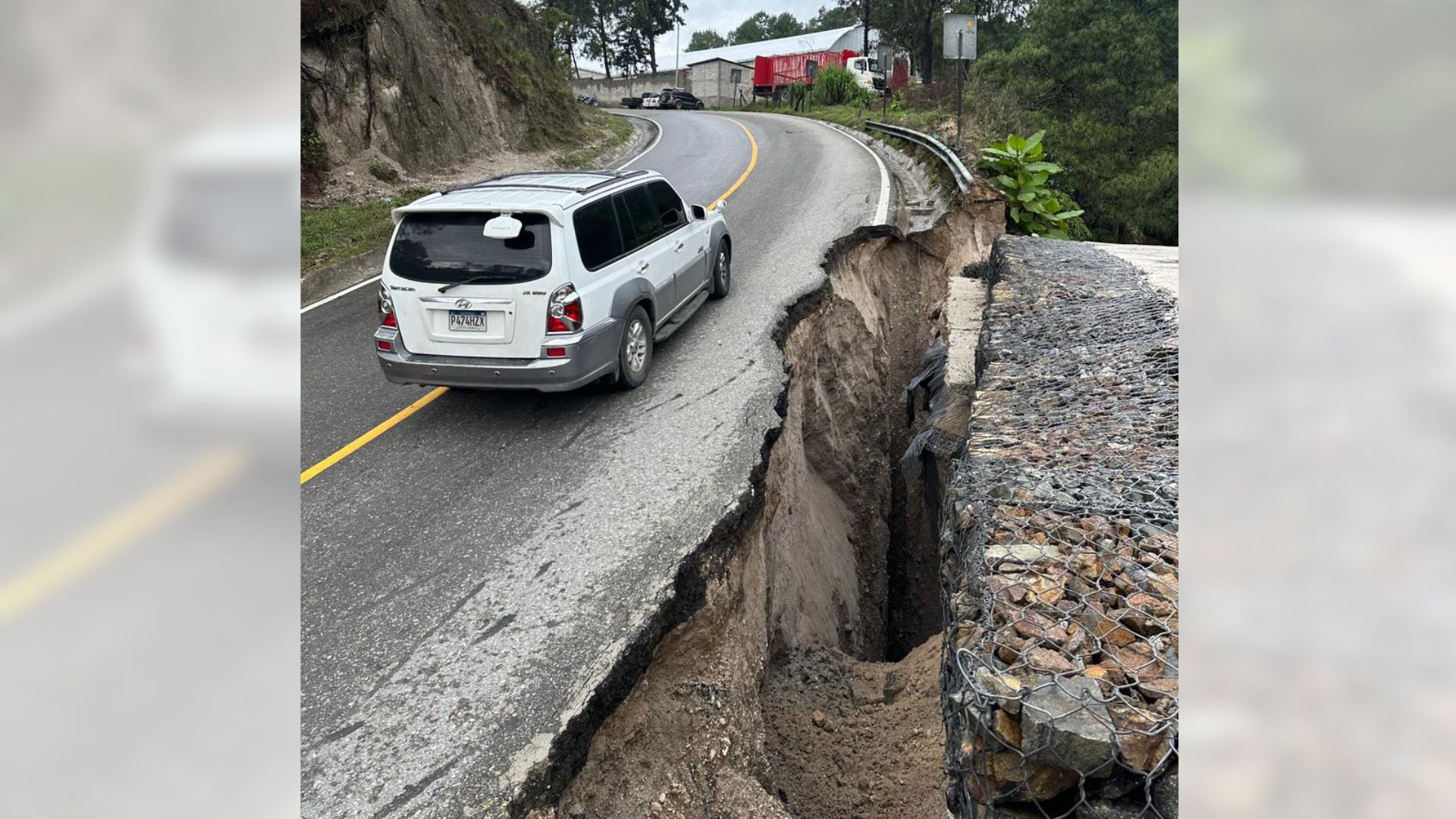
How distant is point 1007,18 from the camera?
58.1 metres

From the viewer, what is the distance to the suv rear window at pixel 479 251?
269 inches

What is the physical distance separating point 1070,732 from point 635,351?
5.43 meters

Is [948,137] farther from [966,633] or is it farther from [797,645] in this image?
[966,633]

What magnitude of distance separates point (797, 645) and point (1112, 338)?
3.51 m

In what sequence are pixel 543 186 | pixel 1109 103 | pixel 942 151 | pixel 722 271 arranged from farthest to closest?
1. pixel 1109 103
2. pixel 942 151
3. pixel 722 271
4. pixel 543 186

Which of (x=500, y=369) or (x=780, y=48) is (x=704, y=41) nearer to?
(x=780, y=48)

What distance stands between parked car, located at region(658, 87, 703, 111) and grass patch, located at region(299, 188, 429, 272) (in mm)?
38357

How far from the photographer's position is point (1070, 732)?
10.1ft

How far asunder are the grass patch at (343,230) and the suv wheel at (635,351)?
617 cm

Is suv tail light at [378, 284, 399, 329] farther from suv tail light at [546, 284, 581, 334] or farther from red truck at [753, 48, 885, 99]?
red truck at [753, 48, 885, 99]
